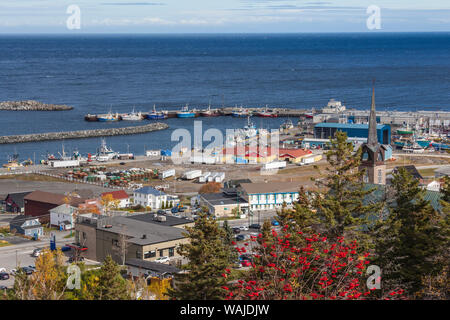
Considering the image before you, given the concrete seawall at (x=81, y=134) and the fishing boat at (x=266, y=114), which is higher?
the fishing boat at (x=266, y=114)

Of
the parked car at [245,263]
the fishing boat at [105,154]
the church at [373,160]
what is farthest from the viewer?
the fishing boat at [105,154]

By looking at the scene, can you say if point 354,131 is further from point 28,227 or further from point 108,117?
point 28,227

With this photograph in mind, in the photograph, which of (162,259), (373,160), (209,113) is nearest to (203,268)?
(162,259)

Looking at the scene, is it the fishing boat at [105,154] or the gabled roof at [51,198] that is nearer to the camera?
the gabled roof at [51,198]

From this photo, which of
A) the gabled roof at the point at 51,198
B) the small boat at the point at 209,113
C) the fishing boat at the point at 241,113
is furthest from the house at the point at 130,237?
the small boat at the point at 209,113

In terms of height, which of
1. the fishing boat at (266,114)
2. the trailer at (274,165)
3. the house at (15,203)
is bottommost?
the house at (15,203)

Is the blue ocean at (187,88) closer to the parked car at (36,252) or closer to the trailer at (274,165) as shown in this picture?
the trailer at (274,165)
